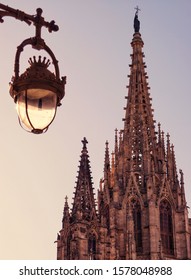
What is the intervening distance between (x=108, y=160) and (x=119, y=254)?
425 inches

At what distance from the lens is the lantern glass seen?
26.3 feet

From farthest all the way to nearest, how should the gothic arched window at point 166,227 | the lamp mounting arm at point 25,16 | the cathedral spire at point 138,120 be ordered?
1. the cathedral spire at point 138,120
2. the gothic arched window at point 166,227
3. the lamp mounting arm at point 25,16

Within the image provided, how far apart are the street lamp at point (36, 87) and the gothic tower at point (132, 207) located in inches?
1553

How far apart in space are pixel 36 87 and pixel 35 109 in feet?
1.20

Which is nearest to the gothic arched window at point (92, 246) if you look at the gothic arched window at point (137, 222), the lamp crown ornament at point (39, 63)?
the gothic arched window at point (137, 222)

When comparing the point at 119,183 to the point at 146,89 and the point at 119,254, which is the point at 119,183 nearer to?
the point at 119,254

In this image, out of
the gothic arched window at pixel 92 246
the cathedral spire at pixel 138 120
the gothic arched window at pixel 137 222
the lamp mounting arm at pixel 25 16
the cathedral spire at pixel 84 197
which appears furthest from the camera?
the cathedral spire at pixel 138 120

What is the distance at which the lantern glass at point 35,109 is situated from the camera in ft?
26.3

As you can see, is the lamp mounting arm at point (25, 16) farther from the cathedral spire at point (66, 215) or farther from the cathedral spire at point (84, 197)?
the cathedral spire at point (66, 215)

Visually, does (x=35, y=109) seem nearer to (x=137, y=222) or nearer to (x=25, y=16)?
(x=25, y=16)

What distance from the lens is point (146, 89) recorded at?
59.6m

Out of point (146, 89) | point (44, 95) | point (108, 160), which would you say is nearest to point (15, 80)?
point (44, 95)

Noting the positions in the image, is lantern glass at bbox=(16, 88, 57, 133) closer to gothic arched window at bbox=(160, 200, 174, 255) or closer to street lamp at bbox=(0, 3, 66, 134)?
street lamp at bbox=(0, 3, 66, 134)

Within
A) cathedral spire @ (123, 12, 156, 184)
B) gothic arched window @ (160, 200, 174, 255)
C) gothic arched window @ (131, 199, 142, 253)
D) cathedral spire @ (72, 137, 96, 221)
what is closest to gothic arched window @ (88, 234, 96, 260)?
cathedral spire @ (72, 137, 96, 221)
